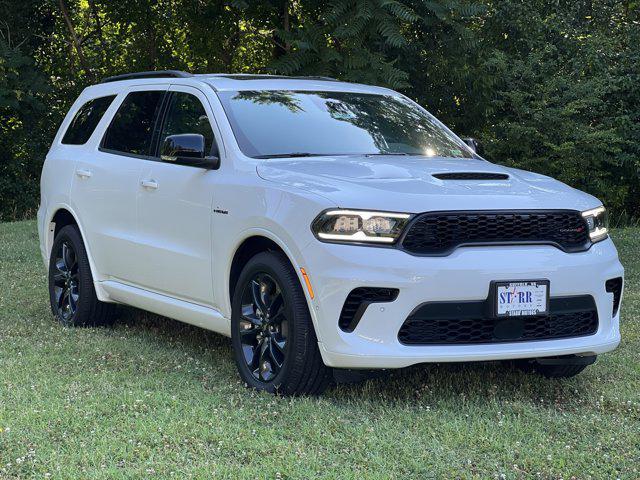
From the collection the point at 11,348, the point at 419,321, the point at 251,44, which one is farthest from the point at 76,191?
the point at 251,44

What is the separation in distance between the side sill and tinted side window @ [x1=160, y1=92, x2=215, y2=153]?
980 mm

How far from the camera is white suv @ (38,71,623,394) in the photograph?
5133 mm

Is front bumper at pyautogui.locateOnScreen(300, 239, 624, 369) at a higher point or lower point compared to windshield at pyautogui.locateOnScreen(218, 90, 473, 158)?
lower

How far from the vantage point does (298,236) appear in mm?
5266

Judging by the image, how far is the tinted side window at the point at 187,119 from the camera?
252 inches

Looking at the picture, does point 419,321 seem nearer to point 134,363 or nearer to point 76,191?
point 134,363

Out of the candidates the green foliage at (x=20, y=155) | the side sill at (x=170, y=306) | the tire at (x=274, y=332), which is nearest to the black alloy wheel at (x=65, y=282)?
the side sill at (x=170, y=306)

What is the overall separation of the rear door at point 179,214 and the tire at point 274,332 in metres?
0.44

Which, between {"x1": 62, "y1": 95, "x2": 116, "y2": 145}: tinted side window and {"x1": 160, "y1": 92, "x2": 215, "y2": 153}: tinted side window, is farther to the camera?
{"x1": 62, "y1": 95, "x2": 116, "y2": 145}: tinted side window

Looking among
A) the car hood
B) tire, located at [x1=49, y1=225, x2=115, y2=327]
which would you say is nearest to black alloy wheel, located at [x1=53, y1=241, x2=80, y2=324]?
tire, located at [x1=49, y1=225, x2=115, y2=327]

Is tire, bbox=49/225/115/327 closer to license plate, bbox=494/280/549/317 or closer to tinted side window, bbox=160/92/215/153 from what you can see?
tinted side window, bbox=160/92/215/153

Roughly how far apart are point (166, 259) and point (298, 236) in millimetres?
1552

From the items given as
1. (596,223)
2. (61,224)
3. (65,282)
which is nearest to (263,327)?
(596,223)

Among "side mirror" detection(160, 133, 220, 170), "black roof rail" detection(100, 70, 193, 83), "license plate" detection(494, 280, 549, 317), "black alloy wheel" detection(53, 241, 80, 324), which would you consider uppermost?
"black roof rail" detection(100, 70, 193, 83)
